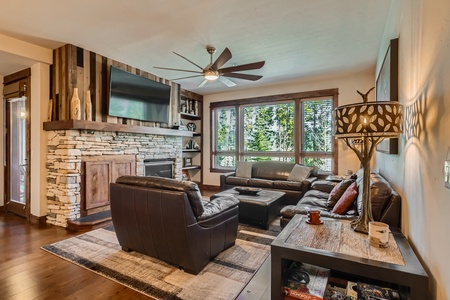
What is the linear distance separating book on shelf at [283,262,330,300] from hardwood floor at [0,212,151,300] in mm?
1262

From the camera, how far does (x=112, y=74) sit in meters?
4.17

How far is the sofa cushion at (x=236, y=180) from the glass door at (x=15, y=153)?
13.0 feet

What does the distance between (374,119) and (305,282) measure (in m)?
1.05

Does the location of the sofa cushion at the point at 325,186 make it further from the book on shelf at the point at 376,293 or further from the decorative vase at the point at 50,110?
the decorative vase at the point at 50,110

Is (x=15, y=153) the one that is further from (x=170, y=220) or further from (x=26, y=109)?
(x=170, y=220)

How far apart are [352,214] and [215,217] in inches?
55.7

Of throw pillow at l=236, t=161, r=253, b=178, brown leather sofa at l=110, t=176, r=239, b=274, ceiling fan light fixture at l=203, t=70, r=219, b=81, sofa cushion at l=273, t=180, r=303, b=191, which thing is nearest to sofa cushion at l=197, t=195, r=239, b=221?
brown leather sofa at l=110, t=176, r=239, b=274

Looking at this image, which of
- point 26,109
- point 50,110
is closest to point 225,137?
point 50,110

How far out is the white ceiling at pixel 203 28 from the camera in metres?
2.67

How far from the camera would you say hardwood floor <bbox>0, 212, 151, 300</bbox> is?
198cm

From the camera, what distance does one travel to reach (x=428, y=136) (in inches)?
49.6

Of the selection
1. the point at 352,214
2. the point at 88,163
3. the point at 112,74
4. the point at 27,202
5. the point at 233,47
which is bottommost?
the point at 27,202

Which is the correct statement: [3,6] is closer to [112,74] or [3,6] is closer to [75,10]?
[75,10]

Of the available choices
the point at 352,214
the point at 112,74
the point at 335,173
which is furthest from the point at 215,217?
the point at 335,173
